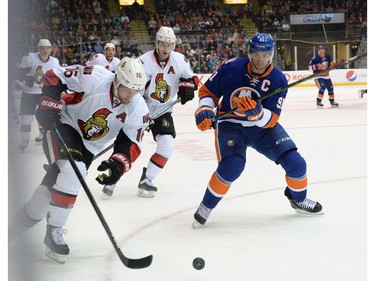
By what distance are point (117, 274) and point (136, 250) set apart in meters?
0.31

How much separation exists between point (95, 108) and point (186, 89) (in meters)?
1.21

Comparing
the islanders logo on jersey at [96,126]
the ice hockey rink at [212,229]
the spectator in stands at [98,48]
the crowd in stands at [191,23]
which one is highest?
the crowd in stands at [191,23]

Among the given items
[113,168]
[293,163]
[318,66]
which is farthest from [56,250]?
[318,66]

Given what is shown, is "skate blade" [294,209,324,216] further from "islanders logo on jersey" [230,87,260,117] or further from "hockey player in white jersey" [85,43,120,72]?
"hockey player in white jersey" [85,43,120,72]

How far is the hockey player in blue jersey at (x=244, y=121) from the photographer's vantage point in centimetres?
244

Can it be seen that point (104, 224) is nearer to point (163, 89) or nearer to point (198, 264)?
point (198, 264)

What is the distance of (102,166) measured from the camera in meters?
2.00

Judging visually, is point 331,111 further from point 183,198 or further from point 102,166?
point 102,166

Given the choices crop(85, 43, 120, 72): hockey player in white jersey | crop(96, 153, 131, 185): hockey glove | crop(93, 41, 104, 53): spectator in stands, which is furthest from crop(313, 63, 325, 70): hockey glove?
crop(96, 153, 131, 185): hockey glove

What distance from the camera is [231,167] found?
241 centimetres

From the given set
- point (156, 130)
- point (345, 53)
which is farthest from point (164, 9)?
point (156, 130)

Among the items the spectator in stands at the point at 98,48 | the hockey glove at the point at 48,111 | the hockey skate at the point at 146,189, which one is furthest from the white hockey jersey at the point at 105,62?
the spectator in stands at the point at 98,48

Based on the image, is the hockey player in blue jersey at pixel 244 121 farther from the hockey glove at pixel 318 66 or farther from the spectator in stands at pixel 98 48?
the spectator in stands at pixel 98 48

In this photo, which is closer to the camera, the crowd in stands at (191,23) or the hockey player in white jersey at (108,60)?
the hockey player in white jersey at (108,60)
